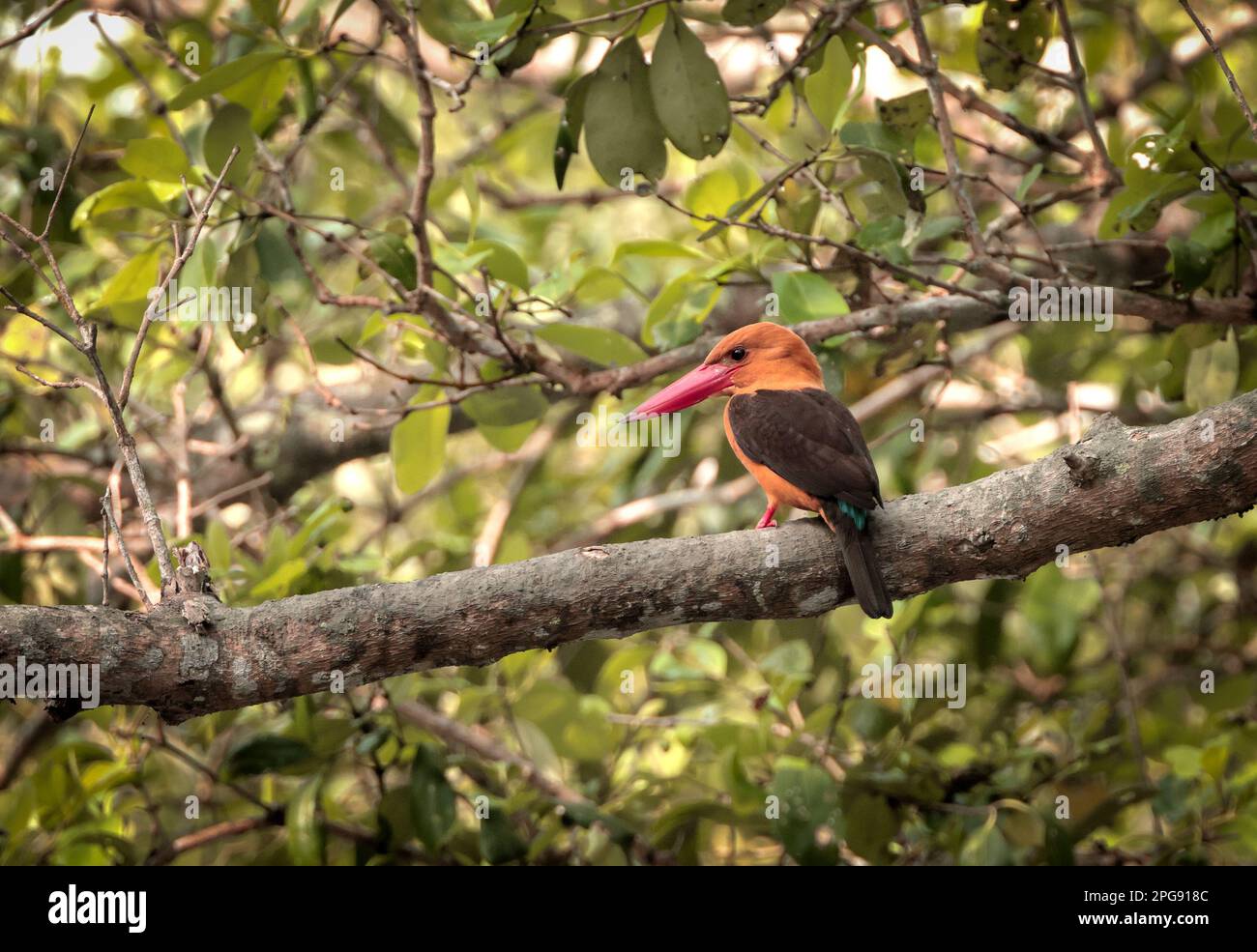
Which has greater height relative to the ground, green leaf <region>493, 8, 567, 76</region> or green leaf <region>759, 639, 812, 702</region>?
green leaf <region>493, 8, 567, 76</region>

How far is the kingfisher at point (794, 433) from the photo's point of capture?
2250 mm

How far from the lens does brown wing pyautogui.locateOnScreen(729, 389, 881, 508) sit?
2.39 m

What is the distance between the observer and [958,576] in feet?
Answer: 7.36

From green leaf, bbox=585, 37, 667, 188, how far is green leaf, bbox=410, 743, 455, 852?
1459 millimetres

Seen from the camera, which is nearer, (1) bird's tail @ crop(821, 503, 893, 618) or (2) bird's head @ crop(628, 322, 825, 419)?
(1) bird's tail @ crop(821, 503, 893, 618)

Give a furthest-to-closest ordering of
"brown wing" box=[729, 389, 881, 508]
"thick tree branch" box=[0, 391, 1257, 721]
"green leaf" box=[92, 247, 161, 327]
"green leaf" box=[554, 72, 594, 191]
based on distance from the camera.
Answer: "green leaf" box=[92, 247, 161, 327] < "green leaf" box=[554, 72, 594, 191] < "brown wing" box=[729, 389, 881, 508] < "thick tree branch" box=[0, 391, 1257, 721]

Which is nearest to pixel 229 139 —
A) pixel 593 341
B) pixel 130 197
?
pixel 130 197

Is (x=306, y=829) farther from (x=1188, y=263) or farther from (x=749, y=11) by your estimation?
(x=1188, y=263)

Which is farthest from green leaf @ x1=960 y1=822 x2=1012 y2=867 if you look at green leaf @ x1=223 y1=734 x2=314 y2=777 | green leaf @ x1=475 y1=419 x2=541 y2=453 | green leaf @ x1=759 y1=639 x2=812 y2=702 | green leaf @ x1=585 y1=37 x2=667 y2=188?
green leaf @ x1=585 y1=37 x2=667 y2=188

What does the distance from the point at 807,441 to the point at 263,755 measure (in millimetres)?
1492

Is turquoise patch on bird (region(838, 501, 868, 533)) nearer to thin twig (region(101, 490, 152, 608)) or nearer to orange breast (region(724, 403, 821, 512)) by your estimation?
orange breast (region(724, 403, 821, 512))

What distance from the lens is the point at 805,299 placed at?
276 cm

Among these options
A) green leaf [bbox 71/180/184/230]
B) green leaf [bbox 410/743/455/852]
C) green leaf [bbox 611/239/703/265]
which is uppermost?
green leaf [bbox 71/180/184/230]
